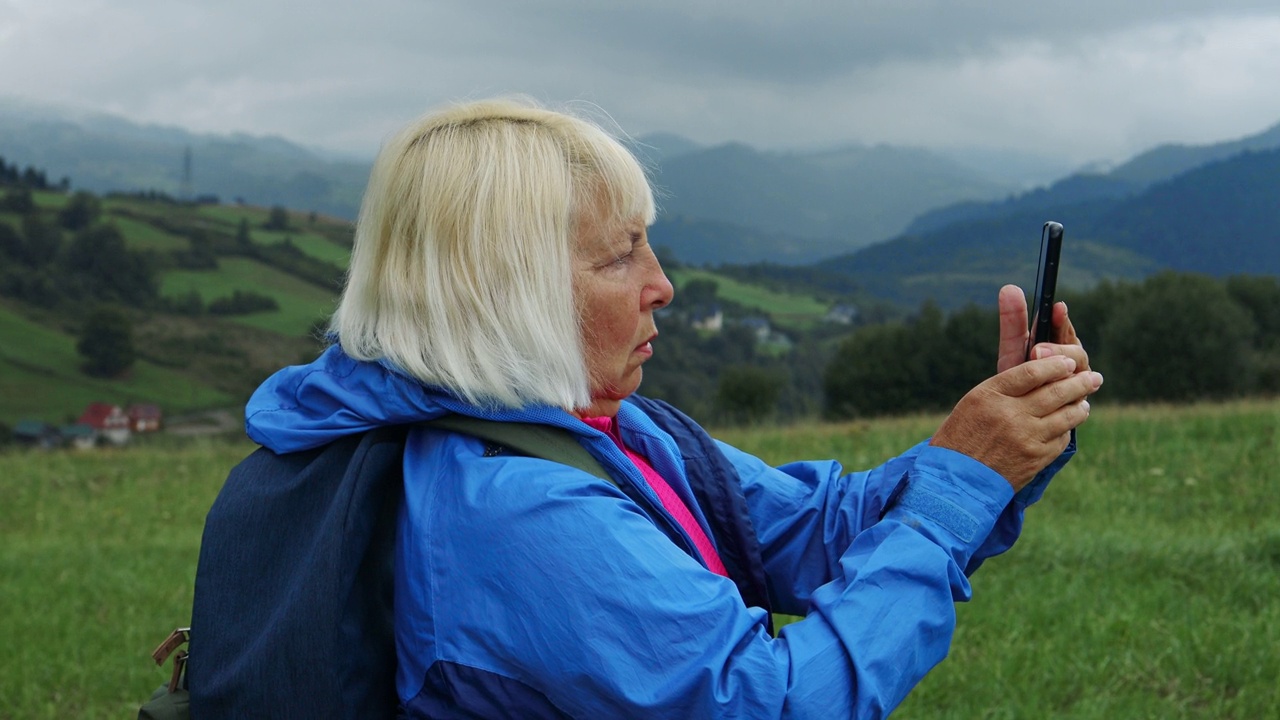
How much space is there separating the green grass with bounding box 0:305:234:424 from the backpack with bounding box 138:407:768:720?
60390 mm

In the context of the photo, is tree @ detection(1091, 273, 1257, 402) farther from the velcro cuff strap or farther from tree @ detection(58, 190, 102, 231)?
tree @ detection(58, 190, 102, 231)

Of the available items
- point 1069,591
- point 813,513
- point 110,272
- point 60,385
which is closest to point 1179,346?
point 1069,591

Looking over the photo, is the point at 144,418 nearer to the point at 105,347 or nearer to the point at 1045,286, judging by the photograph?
the point at 105,347

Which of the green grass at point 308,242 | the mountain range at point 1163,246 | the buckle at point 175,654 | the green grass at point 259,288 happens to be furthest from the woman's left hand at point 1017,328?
the mountain range at point 1163,246

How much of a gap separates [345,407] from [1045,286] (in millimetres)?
1258

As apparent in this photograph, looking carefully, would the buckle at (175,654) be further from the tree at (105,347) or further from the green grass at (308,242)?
the green grass at (308,242)

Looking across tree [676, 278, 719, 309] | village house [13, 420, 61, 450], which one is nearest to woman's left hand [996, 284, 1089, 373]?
village house [13, 420, 61, 450]

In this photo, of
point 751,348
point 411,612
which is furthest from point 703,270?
point 411,612

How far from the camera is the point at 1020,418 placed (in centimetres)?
182

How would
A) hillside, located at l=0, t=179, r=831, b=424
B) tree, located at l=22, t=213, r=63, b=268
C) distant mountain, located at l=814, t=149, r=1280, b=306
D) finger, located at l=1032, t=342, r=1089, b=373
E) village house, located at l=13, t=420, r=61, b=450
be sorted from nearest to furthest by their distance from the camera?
finger, located at l=1032, t=342, r=1089, b=373
village house, located at l=13, t=420, r=61, b=450
hillside, located at l=0, t=179, r=831, b=424
tree, located at l=22, t=213, r=63, b=268
distant mountain, located at l=814, t=149, r=1280, b=306

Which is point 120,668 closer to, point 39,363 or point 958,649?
point 958,649

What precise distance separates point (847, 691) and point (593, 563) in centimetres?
42

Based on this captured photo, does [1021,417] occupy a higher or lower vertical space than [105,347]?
higher

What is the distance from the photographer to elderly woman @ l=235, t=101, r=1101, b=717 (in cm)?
153
